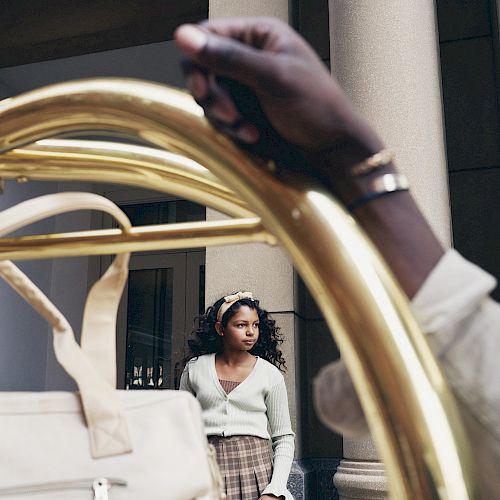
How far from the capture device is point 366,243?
0.29m

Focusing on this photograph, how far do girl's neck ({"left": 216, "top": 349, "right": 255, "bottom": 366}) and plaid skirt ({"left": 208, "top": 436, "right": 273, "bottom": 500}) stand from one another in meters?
0.40

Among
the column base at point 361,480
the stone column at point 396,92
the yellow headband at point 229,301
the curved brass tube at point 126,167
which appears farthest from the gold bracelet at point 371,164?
the yellow headband at point 229,301

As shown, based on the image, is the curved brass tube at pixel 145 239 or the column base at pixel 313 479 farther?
the column base at pixel 313 479

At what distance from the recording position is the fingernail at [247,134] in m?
0.32

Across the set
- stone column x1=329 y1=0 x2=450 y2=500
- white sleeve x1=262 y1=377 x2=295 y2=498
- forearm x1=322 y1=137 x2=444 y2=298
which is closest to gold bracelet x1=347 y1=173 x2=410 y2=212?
forearm x1=322 y1=137 x2=444 y2=298

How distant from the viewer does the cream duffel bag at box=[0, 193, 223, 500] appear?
0.56 meters

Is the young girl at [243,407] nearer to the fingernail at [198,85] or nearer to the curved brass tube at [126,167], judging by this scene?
the curved brass tube at [126,167]

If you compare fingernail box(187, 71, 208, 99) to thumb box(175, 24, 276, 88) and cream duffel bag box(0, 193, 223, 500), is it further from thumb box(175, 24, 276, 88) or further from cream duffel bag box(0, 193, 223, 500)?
cream duffel bag box(0, 193, 223, 500)

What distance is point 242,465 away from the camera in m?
3.13

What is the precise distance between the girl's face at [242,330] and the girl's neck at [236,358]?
0.08ft

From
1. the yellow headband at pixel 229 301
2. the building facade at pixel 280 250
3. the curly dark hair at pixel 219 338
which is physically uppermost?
the building facade at pixel 280 250

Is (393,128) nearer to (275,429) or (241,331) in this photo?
(241,331)

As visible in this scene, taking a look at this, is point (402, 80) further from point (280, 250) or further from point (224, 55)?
point (224, 55)

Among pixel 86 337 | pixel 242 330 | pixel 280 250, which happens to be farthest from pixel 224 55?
pixel 280 250
